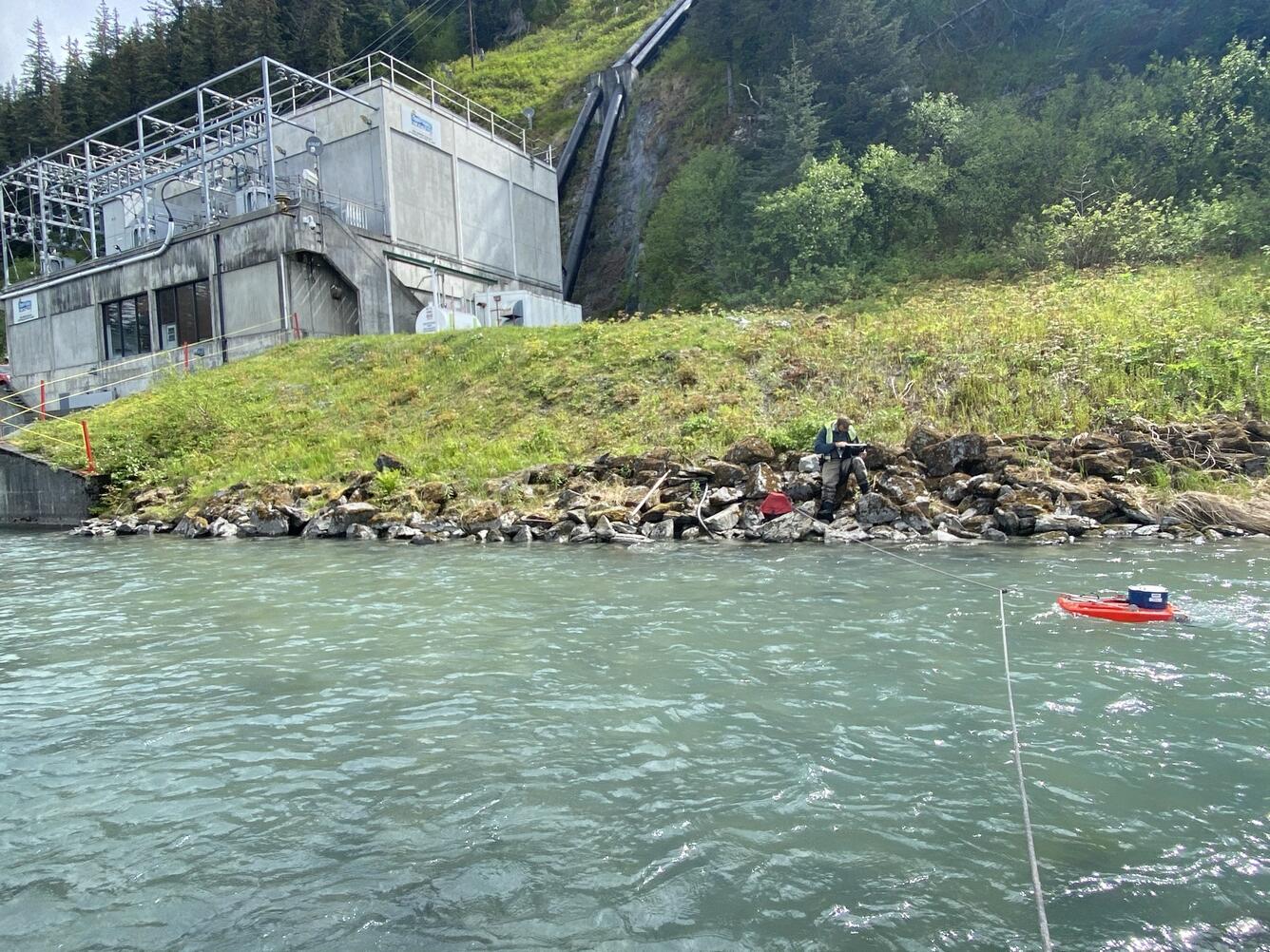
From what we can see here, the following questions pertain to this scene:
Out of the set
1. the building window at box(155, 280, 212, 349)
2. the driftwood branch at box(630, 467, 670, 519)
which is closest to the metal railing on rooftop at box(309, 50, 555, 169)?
the building window at box(155, 280, 212, 349)

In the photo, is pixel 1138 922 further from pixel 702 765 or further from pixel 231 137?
pixel 231 137

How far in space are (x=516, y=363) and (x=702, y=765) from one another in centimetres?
1695

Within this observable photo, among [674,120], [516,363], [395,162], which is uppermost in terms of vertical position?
[674,120]

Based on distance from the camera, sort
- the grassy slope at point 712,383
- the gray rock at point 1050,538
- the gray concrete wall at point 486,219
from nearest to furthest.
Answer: the gray rock at point 1050,538 < the grassy slope at point 712,383 < the gray concrete wall at point 486,219

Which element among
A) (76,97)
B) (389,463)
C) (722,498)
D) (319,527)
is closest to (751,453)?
(722,498)

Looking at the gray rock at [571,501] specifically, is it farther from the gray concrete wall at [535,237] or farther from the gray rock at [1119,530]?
the gray concrete wall at [535,237]

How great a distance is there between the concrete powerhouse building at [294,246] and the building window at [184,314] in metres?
0.06

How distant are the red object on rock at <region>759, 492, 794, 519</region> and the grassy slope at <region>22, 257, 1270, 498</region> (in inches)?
77.2


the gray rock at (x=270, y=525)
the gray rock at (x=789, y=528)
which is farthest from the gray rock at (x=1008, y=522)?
the gray rock at (x=270, y=525)

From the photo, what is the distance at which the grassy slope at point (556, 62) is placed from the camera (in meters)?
49.1

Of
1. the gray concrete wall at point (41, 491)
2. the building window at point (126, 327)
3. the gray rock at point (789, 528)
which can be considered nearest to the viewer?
the gray rock at point (789, 528)

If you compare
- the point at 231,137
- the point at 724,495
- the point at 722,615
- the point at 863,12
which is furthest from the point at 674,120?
the point at 722,615

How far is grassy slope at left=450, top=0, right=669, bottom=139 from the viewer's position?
4906 centimetres

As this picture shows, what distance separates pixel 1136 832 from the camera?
147 inches
